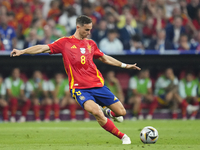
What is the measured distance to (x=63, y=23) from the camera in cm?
1530

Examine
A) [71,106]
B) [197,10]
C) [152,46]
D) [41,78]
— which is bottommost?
[71,106]

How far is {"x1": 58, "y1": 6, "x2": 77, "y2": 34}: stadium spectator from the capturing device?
15.2 meters

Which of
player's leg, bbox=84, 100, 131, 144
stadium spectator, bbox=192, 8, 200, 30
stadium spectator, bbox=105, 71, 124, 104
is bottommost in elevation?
stadium spectator, bbox=105, 71, 124, 104

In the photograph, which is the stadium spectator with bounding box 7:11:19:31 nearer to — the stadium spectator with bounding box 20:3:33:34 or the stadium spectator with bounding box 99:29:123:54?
the stadium spectator with bounding box 20:3:33:34

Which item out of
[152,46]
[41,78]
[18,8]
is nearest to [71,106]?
[41,78]

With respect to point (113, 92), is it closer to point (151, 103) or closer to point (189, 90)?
point (151, 103)

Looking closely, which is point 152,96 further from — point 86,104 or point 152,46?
point 86,104

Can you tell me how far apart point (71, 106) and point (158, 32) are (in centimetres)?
425

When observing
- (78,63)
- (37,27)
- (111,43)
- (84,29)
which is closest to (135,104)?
(111,43)

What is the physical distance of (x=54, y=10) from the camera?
52.0 ft

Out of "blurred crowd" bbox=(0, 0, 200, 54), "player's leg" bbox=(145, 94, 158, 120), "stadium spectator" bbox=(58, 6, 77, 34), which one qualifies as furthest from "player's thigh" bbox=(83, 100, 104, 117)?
"stadium spectator" bbox=(58, 6, 77, 34)

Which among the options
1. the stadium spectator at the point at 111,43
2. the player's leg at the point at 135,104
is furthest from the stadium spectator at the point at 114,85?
the stadium spectator at the point at 111,43

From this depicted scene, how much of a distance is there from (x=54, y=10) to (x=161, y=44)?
4.55 metres

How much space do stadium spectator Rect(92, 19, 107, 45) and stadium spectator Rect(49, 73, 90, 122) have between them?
190 cm
